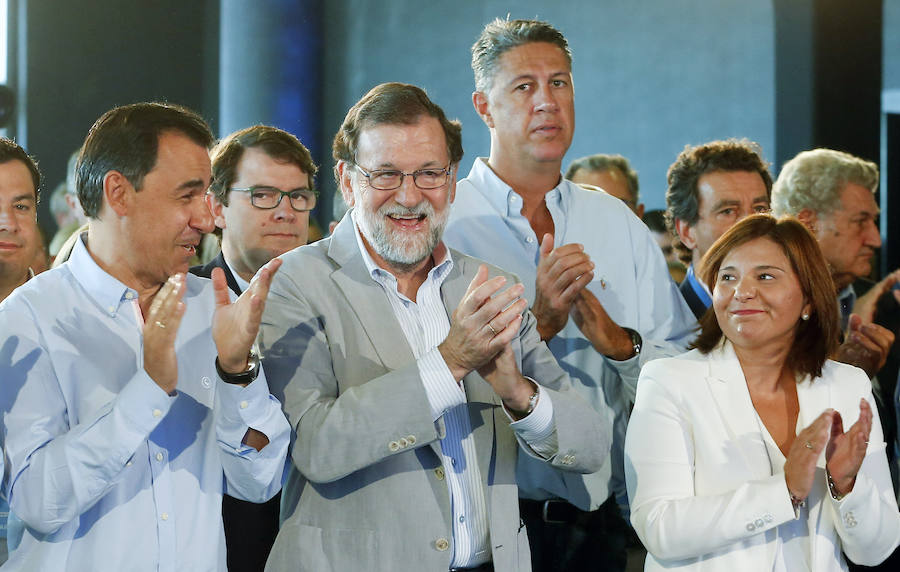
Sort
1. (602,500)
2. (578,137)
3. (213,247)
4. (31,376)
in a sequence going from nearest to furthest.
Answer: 1. (31,376)
2. (602,500)
3. (213,247)
4. (578,137)

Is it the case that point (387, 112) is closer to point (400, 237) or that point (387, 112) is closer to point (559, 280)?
point (400, 237)

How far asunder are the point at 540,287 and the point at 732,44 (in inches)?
177

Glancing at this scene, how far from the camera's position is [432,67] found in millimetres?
7445

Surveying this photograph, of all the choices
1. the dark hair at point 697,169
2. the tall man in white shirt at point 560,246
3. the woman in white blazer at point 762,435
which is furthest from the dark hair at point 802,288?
the dark hair at point 697,169

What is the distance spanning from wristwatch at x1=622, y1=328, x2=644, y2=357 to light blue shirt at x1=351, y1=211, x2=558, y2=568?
2.30 ft

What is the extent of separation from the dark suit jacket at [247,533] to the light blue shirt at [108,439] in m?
0.56

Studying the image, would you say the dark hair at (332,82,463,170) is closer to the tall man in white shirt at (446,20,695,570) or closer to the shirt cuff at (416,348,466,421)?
the shirt cuff at (416,348,466,421)

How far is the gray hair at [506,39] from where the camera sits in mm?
2984

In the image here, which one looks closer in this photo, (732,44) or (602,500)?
(602,500)

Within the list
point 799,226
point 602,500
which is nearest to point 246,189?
point 602,500

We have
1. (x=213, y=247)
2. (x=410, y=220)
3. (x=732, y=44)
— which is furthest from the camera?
(x=732, y=44)

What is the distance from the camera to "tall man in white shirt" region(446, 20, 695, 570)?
9.04 ft

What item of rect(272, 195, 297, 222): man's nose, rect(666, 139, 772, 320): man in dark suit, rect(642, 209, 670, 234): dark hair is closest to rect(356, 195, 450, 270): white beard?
rect(272, 195, 297, 222): man's nose

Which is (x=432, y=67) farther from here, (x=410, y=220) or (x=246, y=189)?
(x=410, y=220)
